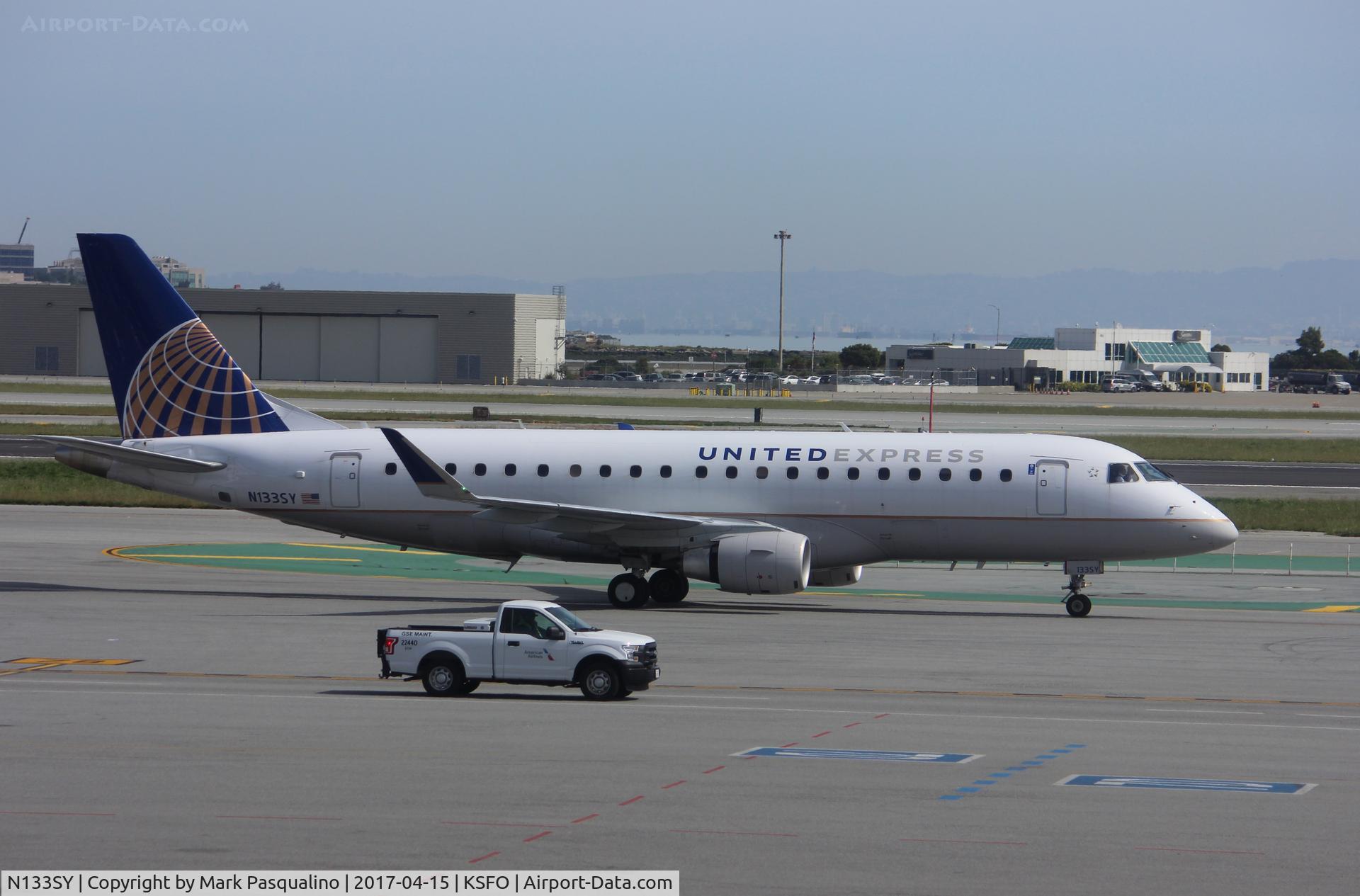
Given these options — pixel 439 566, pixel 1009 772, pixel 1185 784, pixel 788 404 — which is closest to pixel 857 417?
pixel 788 404

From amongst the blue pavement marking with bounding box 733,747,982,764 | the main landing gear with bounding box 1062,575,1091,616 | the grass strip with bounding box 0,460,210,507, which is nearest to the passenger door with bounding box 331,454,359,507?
the grass strip with bounding box 0,460,210,507

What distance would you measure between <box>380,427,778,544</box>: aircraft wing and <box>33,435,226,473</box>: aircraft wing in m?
5.26

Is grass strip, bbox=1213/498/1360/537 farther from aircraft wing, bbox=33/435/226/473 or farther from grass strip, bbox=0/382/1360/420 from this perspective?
grass strip, bbox=0/382/1360/420

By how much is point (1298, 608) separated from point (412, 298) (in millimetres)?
120422

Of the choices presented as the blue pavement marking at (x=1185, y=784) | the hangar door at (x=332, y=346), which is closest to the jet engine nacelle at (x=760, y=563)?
the blue pavement marking at (x=1185, y=784)

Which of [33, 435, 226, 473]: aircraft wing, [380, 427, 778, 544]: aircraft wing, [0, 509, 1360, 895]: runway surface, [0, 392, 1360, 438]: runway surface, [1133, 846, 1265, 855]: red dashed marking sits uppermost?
[0, 392, 1360, 438]: runway surface

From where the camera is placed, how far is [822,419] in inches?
3802

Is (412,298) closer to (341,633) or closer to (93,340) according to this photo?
(93,340)

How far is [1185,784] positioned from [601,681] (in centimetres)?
864

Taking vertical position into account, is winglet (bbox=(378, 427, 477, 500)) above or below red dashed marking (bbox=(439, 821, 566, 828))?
above

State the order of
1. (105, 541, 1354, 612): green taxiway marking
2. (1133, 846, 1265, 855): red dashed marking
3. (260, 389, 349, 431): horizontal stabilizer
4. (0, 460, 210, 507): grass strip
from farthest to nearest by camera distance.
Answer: (0, 460, 210, 507): grass strip
(260, 389, 349, 431): horizontal stabilizer
(105, 541, 1354, 612): green taxiway marking
(1133, 846, 1265, 855): red dashed marking

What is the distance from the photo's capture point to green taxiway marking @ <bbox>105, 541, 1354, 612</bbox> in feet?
113

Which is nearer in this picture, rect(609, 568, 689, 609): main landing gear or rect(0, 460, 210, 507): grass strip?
rect(609, 568, 689, 609): main landing gear

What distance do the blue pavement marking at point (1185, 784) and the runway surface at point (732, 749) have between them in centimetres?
8
